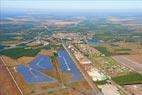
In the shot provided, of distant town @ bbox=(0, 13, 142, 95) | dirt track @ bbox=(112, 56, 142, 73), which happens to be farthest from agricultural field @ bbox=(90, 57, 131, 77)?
dirt track @ bbox=(112, 56, 142, 73)

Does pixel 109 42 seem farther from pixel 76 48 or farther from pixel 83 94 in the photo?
pixel 83 94

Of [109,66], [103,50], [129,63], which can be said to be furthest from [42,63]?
[103,50]

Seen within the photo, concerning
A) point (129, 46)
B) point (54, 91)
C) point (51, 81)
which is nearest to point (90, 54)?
point (129, 46)

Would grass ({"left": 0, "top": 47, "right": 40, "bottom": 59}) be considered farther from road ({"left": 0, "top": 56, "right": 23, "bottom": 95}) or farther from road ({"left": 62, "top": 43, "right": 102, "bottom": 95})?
road ({"left": 0, "top": 56, "right": 23, "bottom": 95})

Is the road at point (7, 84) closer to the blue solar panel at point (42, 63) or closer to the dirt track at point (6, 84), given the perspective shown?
the dirt track at point (6, 84)

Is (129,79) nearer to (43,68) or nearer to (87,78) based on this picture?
(87,78)
